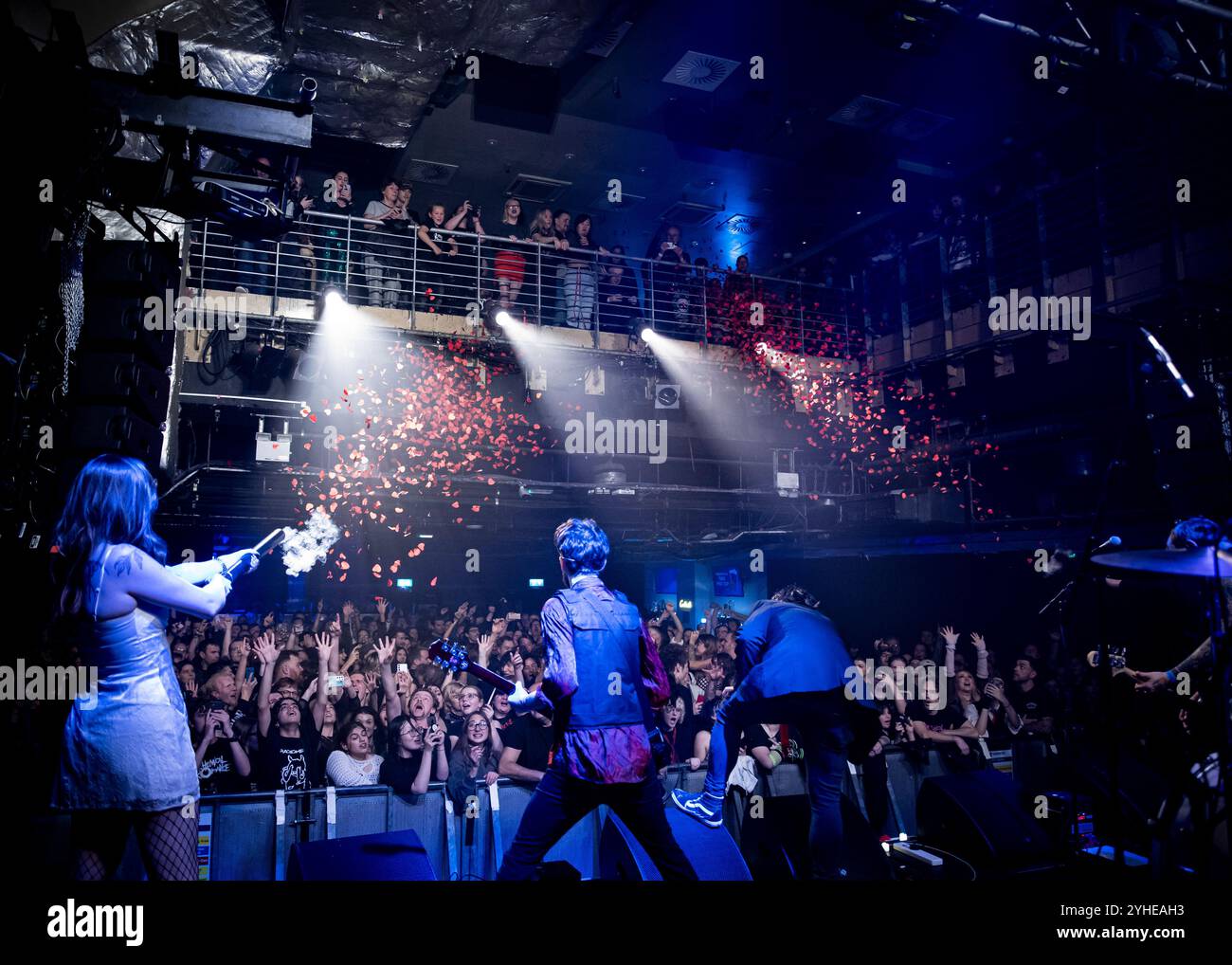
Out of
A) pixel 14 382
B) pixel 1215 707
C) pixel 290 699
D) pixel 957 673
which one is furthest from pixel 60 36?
pixel 957 673

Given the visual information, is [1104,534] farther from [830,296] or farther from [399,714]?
[399,714]

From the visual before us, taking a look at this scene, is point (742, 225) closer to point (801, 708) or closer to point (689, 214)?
point (689, 214)

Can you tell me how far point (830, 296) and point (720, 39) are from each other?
498 centimetres

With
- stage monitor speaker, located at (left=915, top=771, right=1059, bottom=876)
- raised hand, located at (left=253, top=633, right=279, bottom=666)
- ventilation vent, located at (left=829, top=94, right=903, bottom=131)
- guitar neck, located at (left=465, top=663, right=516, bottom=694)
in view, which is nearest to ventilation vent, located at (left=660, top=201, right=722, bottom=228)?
ventilation vent, located at (left=829, top=94, right=903, bottom=131)

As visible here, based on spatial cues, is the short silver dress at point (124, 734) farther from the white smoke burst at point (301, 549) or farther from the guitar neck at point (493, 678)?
the guitar neck at point (493, 678)

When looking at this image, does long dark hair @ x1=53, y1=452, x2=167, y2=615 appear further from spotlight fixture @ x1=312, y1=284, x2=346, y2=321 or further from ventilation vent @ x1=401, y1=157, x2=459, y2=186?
ventilation vent @ x1=401, y1=157, x2=459, y2=186

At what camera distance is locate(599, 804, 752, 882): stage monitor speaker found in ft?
13.2

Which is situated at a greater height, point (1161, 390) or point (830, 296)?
point (830, 296)

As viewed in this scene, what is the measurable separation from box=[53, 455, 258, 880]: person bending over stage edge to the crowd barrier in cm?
218

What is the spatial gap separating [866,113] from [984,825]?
1043 centimetres

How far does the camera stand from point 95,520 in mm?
2783

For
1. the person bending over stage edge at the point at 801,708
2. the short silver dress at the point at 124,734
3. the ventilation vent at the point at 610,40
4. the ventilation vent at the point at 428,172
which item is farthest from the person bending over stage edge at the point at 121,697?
the ventilation vent at the point at 428,172

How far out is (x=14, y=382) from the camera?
401cm

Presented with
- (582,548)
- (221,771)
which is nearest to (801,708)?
(582,548)
